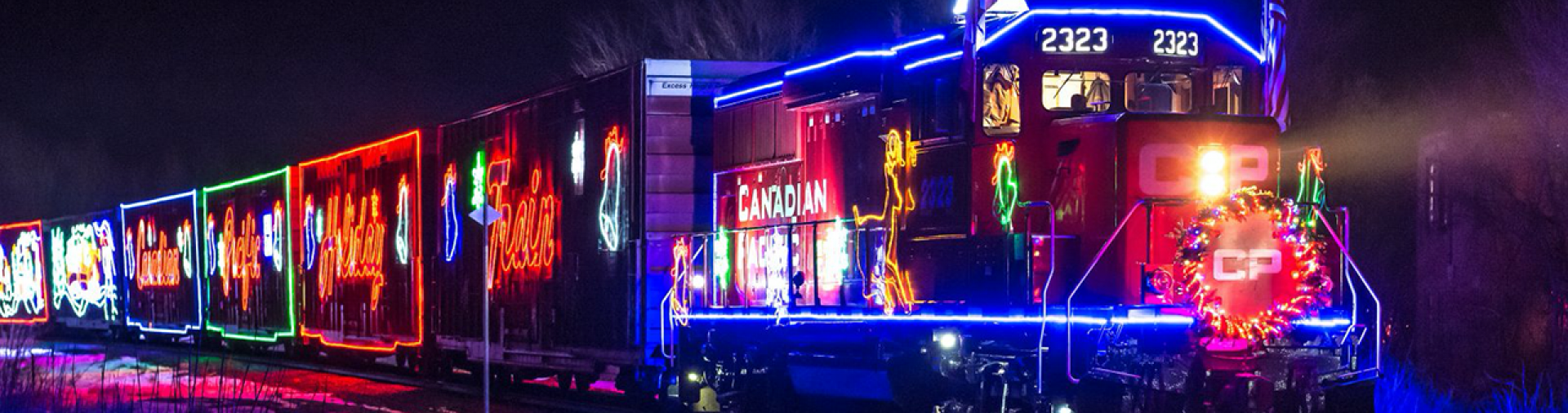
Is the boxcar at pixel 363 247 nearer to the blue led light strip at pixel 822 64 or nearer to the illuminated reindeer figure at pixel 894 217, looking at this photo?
the blue led light strip at pixel 822 64

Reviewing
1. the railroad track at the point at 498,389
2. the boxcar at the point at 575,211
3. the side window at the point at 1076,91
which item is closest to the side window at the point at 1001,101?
the side window at the point at 1076,91

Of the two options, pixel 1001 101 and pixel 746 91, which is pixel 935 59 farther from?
pixel 746 91

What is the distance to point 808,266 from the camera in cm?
1257

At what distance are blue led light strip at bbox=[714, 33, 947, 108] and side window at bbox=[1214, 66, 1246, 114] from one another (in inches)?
69.3

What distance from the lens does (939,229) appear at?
10828 mm

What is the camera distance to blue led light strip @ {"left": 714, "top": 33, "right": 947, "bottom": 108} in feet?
35.3

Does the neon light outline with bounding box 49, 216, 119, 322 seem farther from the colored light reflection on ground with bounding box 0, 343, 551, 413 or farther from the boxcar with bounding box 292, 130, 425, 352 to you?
the boxcar with bounding box 292, 130, 425, 352

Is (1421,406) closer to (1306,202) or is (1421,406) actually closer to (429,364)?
(1306,202)

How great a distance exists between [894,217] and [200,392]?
10866mm

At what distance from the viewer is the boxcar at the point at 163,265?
98.6 feet

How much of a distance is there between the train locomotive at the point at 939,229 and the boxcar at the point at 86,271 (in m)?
19.1

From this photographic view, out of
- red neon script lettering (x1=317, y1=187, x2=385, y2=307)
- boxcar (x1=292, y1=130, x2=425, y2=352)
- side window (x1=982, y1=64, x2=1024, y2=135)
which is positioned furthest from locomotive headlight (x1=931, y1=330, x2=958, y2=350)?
red neon script lettering (x1=317, y1=187, x2=385, y2=307)

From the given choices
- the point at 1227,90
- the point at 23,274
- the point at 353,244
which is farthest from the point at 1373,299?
the point at 23,274

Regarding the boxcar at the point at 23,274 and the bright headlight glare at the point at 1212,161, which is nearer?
the bright headlight glare at the point at 1212,161
